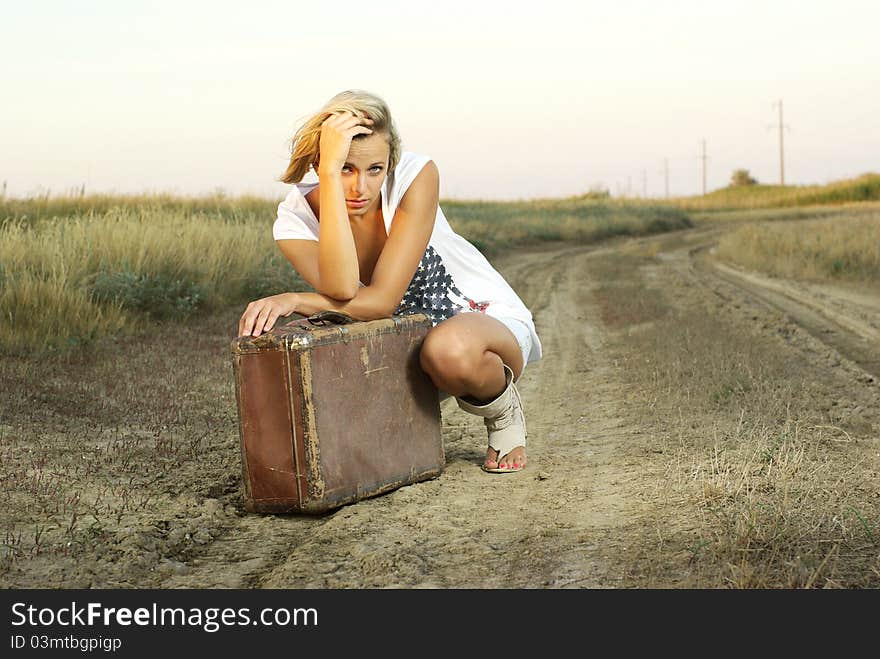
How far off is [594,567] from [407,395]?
1194mm

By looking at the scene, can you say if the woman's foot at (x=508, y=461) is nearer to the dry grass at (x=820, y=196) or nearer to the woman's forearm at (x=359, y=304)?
the woman's forearm at (x=359, y=304)

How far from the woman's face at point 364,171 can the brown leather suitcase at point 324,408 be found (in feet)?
1.49

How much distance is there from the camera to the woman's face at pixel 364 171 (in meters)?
3.56

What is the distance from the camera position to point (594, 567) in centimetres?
282

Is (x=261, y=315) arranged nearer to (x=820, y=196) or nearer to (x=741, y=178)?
(x=820, y=196)

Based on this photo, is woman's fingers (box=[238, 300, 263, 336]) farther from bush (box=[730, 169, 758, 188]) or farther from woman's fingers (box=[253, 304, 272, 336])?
bush (box=[730, 169, 758, 188])

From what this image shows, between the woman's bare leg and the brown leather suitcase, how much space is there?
0.14 meters

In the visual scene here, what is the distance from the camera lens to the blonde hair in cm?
352

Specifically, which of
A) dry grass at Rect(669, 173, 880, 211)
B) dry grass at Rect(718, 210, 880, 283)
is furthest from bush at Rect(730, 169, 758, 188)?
dry grass at Rect(718, 210, 880, 283)

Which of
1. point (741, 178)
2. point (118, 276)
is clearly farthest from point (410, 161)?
point (741, 178)

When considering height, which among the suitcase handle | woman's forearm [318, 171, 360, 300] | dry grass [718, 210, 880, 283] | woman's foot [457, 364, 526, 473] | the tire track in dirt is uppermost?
woman's forearm [318, 171, 360, 300]

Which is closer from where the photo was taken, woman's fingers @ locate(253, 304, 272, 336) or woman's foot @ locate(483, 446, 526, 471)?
woman's fingers @ locate(253, 304, 272, 336)
